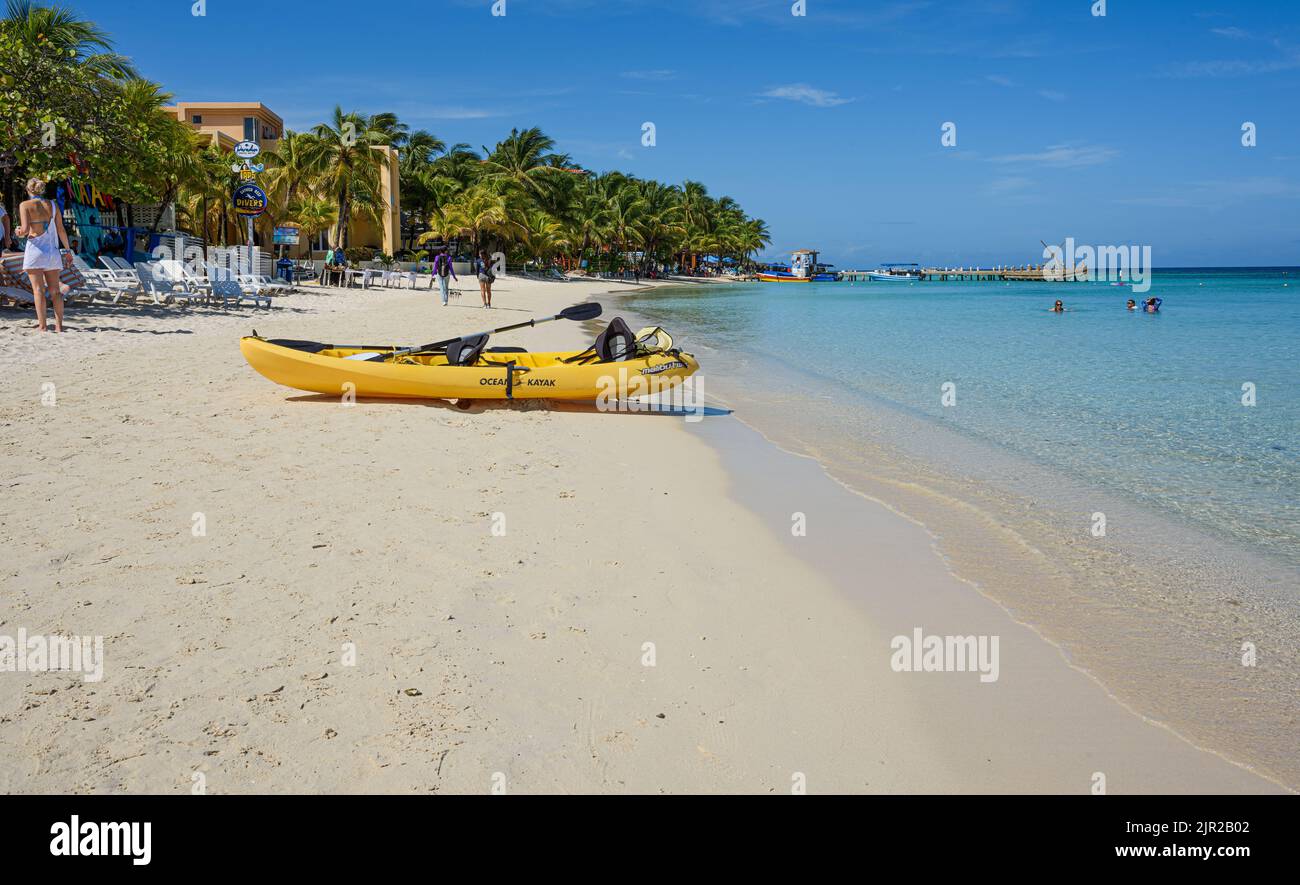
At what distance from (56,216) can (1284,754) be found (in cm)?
1279

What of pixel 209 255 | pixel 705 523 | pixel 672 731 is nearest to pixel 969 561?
pixel 705 523

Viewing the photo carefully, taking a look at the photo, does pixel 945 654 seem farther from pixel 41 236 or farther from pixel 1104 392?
pixel 41 236

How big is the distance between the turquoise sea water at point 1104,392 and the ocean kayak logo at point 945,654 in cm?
319

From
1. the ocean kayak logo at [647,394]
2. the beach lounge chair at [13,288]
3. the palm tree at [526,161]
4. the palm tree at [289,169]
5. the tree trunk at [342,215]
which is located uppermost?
the palm tree at [526,161]

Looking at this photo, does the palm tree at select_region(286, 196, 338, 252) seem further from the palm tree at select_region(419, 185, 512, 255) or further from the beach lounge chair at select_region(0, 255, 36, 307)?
the beach lounge chair at select_region(0, 255, 36, 307)

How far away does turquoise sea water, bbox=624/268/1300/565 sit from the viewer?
747cm

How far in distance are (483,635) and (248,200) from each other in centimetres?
2894

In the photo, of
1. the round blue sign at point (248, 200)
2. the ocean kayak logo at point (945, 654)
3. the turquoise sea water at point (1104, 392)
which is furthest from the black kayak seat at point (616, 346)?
the round blue sign at point (248, 200)

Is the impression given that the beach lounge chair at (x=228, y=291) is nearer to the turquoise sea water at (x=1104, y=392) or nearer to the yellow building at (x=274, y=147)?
the turquoise sea water at (x=1104, y=392)

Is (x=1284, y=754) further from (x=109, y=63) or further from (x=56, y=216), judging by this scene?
(x=109, y=63)

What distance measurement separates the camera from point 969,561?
17.4ft

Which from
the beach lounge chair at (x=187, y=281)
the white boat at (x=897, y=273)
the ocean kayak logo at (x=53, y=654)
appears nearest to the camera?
the ocean kayak logo at (x=53, y=654)

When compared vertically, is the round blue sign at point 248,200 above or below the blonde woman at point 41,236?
above

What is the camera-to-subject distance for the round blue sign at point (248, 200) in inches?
1106
